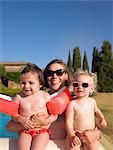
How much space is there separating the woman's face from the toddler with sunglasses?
0.23 m

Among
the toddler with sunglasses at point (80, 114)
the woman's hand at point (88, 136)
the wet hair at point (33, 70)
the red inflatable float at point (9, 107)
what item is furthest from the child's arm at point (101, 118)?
the red inflatable float at point (9, 107)

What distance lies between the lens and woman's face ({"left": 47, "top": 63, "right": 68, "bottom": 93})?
307 cm

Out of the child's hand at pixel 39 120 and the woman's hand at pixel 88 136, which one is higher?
the child's hand at pixel 39 120

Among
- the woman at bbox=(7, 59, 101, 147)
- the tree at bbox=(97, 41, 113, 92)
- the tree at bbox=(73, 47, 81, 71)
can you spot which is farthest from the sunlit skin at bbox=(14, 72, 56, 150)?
the tree at bbox=(73, 47, 81, 71)

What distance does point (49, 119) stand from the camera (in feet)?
8.80

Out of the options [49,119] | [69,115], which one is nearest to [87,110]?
[69,115]

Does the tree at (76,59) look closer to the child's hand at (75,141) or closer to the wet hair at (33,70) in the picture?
the wet hair at (33,70)

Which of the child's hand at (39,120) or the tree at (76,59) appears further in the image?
the tree at (76,59)

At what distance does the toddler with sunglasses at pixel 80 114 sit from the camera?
2662mm

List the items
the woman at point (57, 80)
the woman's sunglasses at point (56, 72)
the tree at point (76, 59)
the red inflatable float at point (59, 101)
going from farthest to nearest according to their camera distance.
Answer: the tree at point (76, 59), the woman's sunglasses at point (56, 72), the woman at point (57, 80), the red inflatable float at point (59, 101)

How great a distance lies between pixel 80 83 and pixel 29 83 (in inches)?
18.1

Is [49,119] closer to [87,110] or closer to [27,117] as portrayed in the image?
[27,117]

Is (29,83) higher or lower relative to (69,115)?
higher

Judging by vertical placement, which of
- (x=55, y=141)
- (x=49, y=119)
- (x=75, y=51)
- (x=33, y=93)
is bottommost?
(x=55, y=141)
